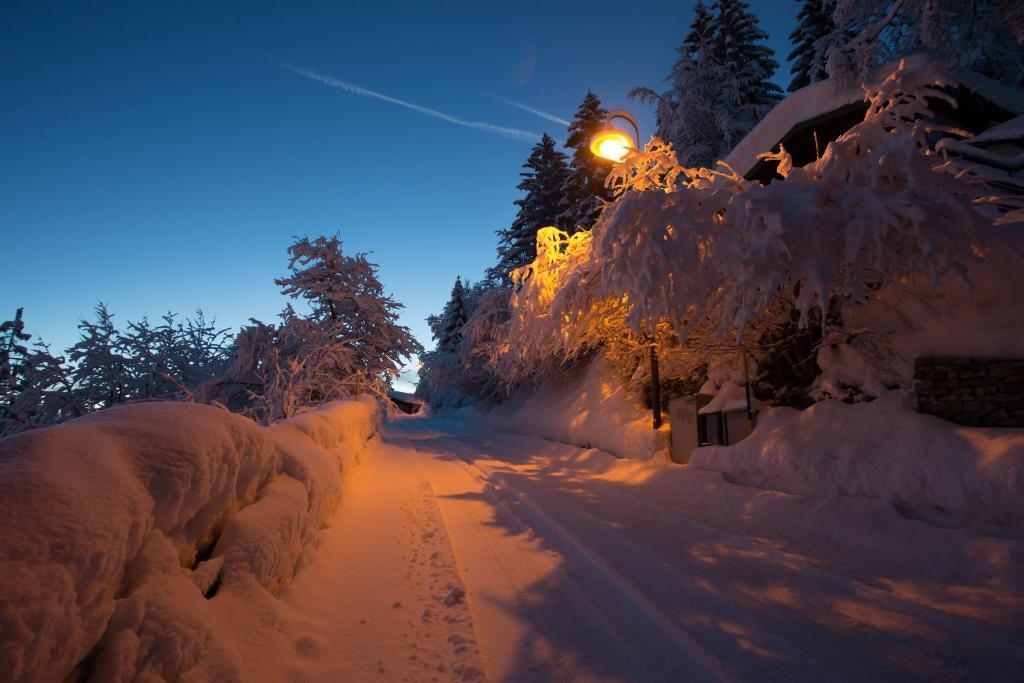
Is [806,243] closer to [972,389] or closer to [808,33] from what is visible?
[972,389]

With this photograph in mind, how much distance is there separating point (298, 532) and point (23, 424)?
14.0m

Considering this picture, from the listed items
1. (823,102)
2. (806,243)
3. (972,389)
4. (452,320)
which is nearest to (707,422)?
(972,389)

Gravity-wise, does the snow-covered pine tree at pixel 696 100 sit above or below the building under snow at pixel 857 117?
above

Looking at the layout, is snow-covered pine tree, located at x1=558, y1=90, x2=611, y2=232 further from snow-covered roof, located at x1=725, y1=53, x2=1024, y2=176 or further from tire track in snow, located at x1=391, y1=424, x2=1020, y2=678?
tire track in snow, located at x1=391, y1=424, x2=1020, y2=678

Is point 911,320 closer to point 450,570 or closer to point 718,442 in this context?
point 718,442

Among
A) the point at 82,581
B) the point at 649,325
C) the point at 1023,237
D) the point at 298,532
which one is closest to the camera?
the point at 82,581

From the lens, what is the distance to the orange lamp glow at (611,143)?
6789 millimetres

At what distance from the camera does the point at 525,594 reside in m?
3.51

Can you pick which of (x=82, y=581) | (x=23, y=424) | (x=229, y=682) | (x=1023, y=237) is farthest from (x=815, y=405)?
(x=23, y=424)

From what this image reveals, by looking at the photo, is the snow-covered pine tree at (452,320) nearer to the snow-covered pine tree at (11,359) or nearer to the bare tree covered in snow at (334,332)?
the bare tree covered in snow at (334,332)

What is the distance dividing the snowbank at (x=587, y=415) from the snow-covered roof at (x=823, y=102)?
605 cm

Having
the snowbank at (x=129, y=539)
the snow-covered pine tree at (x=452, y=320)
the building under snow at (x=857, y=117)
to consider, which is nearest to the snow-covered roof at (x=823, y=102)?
the building under snow at (x=857, y=117)

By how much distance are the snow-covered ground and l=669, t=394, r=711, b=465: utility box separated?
271 centimetres

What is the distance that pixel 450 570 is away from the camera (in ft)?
13.1
